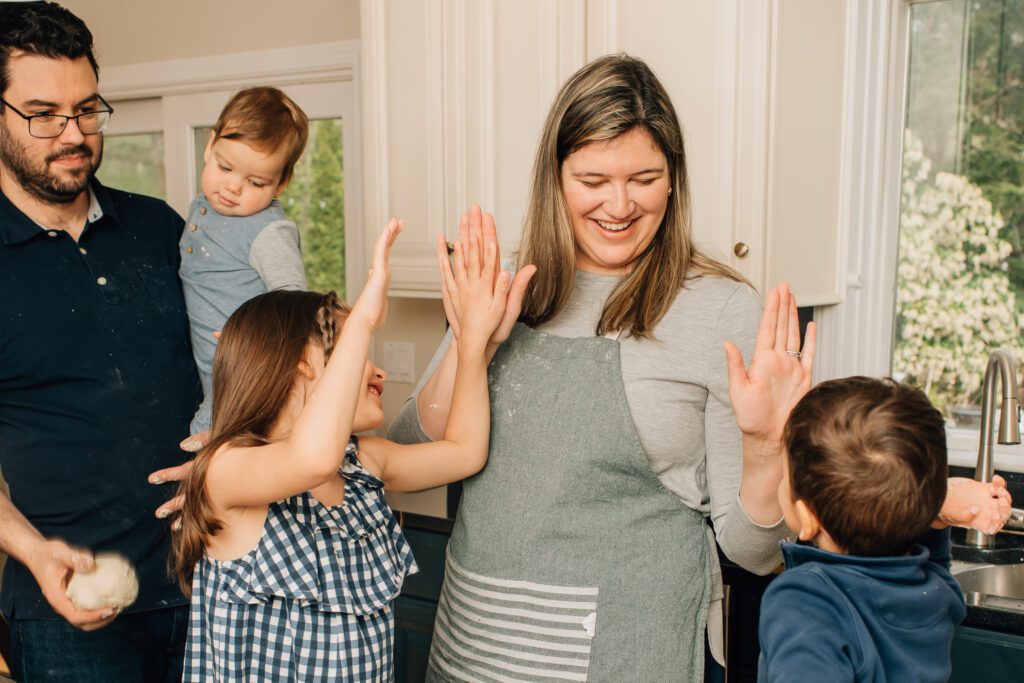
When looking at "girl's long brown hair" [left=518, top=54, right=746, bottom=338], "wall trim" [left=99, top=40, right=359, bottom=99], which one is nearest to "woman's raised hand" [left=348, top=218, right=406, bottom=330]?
"girl's long brown hair" [left=518, top=54, right=746, bottom=338]

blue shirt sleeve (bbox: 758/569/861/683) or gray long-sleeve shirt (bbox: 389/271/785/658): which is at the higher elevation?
gray long-sleeve shirt (bbox: 389/271/785/658)

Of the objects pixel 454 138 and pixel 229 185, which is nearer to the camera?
pixel 229 185

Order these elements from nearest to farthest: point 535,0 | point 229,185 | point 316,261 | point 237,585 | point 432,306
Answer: point 237,585, point 229,185, point 535,0, point 432,306, point 316,261

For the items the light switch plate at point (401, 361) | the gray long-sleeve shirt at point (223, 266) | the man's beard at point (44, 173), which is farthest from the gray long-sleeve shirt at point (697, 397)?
the light switch plate at point (401, 361)

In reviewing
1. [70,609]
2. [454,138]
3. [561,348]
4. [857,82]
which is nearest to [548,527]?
[561,348]

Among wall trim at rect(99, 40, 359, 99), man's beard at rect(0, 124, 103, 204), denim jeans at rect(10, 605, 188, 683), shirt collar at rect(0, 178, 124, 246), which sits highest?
wall trim at rect(99, 40, 359, 99)

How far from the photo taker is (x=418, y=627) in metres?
2.17

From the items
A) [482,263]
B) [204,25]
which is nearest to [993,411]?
[482,263]

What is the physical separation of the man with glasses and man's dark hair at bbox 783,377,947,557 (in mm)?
1063

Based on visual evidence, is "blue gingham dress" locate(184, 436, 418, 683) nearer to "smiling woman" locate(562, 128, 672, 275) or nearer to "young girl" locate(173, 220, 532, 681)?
"young girl" locate(173, 220, 532, 681)

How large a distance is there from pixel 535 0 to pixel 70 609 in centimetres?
146

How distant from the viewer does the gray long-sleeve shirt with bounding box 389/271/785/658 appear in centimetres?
125

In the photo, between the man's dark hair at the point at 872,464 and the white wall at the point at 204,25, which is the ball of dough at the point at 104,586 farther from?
the white wall at the point at 204,25

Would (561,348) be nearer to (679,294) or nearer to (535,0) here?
(679,294)
